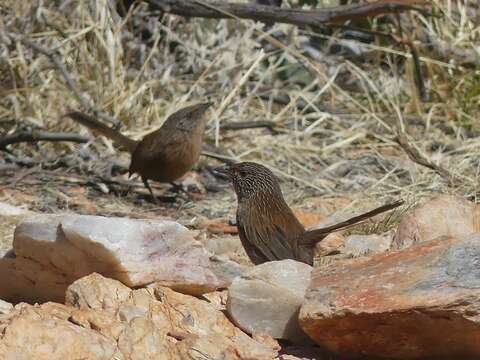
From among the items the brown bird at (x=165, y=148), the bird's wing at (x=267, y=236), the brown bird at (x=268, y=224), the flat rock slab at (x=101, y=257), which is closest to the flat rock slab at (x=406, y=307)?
the flat rock slab at (x=101, y=257)

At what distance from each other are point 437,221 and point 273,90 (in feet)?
14.7

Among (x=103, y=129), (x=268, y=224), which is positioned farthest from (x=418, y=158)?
(x=268, y=224)

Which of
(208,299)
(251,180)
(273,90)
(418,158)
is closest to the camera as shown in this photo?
(208,299)

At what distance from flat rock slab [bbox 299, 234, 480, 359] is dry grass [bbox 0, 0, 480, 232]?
3512 millimetres

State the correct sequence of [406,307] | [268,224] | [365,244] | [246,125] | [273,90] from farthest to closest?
[273,90] → [246,125] → [365,244] → [268,224] → [406,307]

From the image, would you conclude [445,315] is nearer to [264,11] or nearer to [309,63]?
[264,11]

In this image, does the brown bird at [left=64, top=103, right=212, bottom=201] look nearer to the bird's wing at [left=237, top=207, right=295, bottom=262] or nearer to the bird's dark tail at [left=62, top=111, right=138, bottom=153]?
the bird's dark tail at [left=62, top=111, right=138, bottom=153]

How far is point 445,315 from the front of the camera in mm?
4266

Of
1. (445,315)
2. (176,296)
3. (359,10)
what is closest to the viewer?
(445,315)

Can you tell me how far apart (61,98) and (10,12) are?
83 centimetres

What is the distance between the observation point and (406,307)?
432 centimetres

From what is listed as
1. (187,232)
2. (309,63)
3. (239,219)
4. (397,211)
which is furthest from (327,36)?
(187,232)

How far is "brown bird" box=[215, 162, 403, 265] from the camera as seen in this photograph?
235 inches

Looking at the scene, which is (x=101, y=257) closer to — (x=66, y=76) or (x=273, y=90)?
(x=66, y=76)
